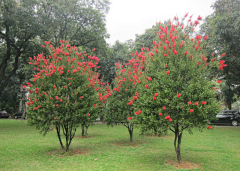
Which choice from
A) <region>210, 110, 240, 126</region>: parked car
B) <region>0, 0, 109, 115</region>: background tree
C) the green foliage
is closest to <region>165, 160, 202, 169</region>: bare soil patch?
the green foliage

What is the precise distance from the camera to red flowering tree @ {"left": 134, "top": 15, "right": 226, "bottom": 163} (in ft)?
19.8

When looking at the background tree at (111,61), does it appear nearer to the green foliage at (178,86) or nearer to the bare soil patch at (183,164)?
the green foliage at (178,86)

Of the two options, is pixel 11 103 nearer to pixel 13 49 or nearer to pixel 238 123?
pixel 13 49

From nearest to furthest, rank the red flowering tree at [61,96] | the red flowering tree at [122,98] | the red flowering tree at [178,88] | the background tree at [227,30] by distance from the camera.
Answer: the red flowering tree at [178,88] < the red flowering tree at [61,96] < the red flowering tree at [122,98] < the background tree at [227,30]

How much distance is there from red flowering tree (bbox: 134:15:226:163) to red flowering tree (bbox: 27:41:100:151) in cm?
250

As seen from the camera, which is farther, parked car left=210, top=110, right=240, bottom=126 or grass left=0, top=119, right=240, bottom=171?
parked car left=210, top=110, right=240, bottom=126

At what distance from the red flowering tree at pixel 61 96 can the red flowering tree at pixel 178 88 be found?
2497mm

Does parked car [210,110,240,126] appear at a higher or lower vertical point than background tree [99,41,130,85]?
lower

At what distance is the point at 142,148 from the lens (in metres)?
9.69

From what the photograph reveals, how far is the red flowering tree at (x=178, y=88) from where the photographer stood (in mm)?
6031

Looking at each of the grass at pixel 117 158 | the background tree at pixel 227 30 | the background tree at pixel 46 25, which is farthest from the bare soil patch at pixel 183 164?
the background tree at pixel 46 25

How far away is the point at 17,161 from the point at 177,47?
7.24 metres

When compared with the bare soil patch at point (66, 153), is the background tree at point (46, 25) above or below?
above

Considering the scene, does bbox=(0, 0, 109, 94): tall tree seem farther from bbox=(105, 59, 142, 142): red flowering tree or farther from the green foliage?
the green foliage
